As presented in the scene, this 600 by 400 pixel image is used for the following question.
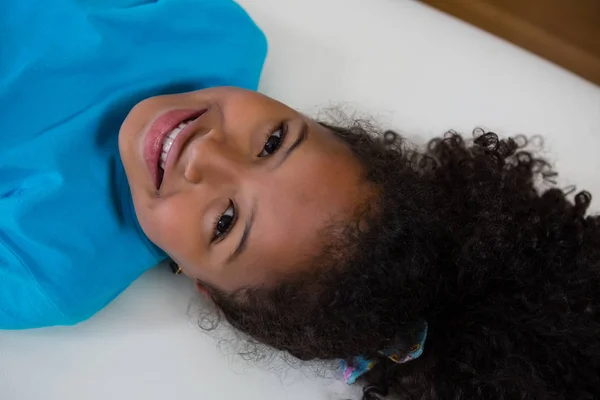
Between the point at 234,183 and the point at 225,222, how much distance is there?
0.05 metres

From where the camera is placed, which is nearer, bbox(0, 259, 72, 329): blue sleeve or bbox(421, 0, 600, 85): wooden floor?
bbox(0, 259, 72, 329): blue sleeve

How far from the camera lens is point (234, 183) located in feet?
2.37

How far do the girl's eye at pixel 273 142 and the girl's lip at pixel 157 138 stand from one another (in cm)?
10

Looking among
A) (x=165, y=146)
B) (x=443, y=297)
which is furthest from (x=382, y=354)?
(x=165, y=146)

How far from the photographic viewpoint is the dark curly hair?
0.75 meters

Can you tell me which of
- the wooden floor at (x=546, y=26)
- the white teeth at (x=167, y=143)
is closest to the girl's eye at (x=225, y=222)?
the white teeth at (x=167, y=143)

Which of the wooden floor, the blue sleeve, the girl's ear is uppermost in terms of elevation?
the wooden floor

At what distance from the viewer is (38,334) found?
846 mm

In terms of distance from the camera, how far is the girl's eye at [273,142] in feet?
2.48

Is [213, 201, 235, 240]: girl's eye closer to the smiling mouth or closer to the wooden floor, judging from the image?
the smiling mouth

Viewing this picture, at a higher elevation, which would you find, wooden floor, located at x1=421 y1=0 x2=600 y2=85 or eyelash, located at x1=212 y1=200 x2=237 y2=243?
wooden floor, located at x1=421 y1=0 x2=600 y2=85

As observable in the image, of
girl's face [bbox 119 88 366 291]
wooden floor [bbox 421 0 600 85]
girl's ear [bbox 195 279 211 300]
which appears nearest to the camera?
girl's face [bbox 119 88 366 291]

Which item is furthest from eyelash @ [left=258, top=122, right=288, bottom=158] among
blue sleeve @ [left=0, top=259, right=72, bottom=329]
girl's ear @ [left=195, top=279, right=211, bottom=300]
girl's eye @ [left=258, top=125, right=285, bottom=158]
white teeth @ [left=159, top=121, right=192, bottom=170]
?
blue sleeve @ [left=0, top=259, right=72, bottom=329]

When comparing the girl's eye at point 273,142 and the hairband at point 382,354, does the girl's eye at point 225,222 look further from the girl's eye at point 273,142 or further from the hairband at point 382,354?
the hairband at point 382,354
